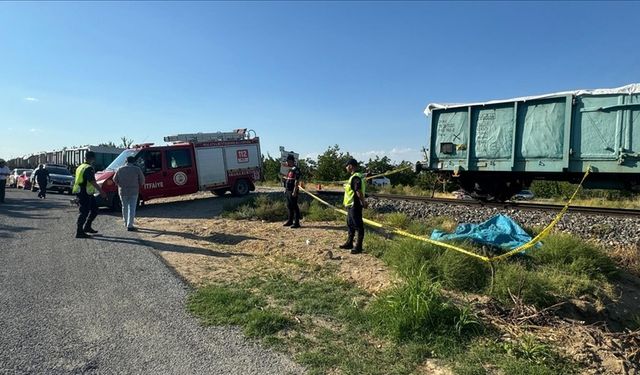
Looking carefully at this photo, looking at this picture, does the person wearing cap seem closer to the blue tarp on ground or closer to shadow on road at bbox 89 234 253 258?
the blue tarp on ground

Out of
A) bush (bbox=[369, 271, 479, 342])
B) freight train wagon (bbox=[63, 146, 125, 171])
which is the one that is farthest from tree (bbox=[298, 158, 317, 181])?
bush (bbox=[369, 271, 479, 342])

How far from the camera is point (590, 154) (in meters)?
10.2

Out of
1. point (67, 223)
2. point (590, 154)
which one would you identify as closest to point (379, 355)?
point (590, 154)

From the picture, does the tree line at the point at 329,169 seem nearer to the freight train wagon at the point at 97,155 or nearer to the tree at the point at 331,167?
the tree at the point at 331,167

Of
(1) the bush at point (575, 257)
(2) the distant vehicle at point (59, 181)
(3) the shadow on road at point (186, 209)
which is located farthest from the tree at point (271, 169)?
(1) the bush at point (575, 257)

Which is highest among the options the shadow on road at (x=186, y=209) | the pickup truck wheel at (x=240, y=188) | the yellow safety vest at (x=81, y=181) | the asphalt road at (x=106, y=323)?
the yellow safety vest at (x=81, y=181)

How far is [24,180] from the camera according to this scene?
28.7 metres

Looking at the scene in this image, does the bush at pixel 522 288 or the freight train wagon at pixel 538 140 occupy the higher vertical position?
the freight train wagon at pixel 538 140

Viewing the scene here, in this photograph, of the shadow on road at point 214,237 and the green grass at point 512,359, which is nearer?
the green grass at point 512,359

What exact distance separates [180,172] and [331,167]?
21845 millimetres

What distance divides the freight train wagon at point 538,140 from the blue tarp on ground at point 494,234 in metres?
4.27

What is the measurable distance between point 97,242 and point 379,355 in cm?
657

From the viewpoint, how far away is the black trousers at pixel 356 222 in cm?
713

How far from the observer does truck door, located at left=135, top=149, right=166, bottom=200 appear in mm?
14570
